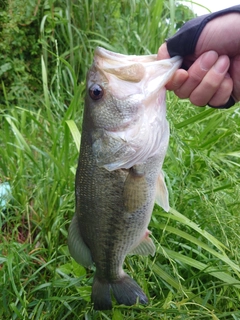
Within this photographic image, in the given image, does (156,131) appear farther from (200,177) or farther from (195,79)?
(200,177)

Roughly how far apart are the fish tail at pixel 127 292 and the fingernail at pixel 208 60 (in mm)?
948

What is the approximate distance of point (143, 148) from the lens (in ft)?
5.55

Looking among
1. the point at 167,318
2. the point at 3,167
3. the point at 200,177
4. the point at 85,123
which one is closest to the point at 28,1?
the point at 3,167

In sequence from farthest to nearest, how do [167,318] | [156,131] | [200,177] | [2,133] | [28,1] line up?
[28,1] → [2,133] → [200,177] → [167,318] → [156,131]

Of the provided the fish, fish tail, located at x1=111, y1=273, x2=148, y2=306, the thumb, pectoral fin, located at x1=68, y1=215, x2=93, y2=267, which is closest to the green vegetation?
fish tail, located at x1=111, y1=273, x2=148, y2=306

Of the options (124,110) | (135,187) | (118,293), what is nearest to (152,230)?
(118,293)

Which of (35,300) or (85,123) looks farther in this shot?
(35,300)

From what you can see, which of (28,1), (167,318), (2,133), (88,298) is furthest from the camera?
(28,1)

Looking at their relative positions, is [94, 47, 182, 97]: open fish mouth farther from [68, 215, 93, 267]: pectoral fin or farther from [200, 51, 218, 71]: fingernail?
[68, 215, 93, 267]: pectoral fin

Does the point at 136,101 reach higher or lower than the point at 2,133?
higher

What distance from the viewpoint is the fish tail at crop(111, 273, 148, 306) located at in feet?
6.00

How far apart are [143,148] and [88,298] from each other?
2.78 feet

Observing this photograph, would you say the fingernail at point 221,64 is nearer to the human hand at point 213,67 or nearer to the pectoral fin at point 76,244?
the human hand at point 213,67

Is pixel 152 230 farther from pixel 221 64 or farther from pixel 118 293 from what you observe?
pixel 221 64
